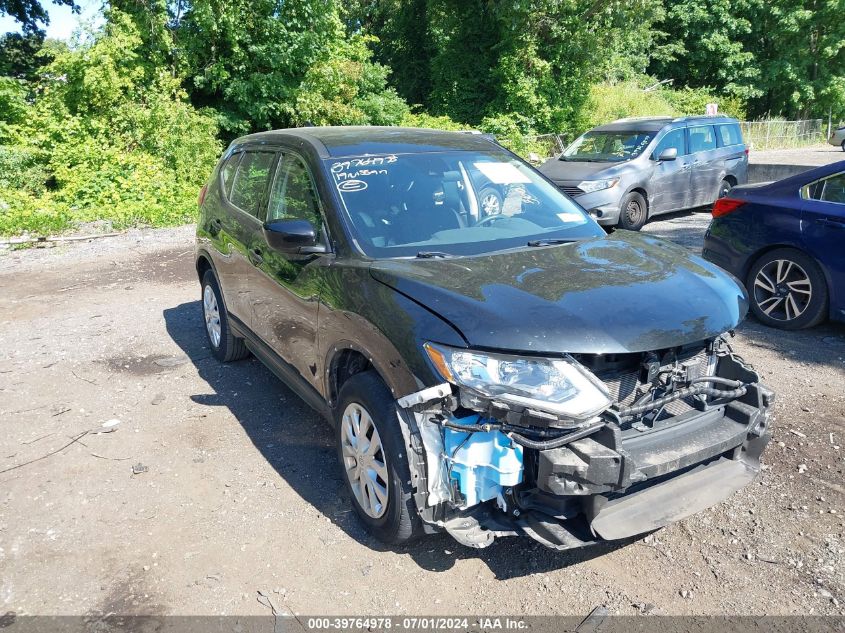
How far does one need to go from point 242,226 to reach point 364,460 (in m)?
2.31

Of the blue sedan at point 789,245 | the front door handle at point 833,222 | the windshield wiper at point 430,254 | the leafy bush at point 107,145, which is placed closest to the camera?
the windshield wiper at point 430,254

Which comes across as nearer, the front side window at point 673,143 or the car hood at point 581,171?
the car hood at point 581,171

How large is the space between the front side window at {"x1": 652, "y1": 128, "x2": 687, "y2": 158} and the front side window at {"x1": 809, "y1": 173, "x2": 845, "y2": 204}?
18.5ft

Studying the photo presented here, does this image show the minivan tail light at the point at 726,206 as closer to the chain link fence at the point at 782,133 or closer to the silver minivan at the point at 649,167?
the silver minivan at the point at 649,167

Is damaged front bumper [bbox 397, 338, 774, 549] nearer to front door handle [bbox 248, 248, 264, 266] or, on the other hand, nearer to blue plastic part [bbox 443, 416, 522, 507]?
blue plastic part [bbox 443, 416, 522, 507]

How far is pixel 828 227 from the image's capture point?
5.81 meters

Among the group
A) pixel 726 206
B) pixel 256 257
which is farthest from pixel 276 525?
pixel 726 206

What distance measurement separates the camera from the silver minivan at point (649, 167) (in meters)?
11.0

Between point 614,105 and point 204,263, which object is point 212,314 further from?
point 614,105

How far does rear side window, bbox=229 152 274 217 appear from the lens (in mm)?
4883

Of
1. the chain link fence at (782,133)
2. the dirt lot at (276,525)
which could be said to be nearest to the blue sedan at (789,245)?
the dirt lot at (276,525)

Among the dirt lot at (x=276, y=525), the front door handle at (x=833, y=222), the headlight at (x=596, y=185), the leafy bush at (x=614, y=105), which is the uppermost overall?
the leafy bush at (x=614, y=105)

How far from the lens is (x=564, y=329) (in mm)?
2912

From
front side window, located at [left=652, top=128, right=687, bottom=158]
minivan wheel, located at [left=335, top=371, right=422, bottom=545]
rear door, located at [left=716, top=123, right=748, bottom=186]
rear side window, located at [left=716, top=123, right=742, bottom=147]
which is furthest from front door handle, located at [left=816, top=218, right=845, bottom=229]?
rear side window, located at [left=716, top=123, right=742, bottom=147]
